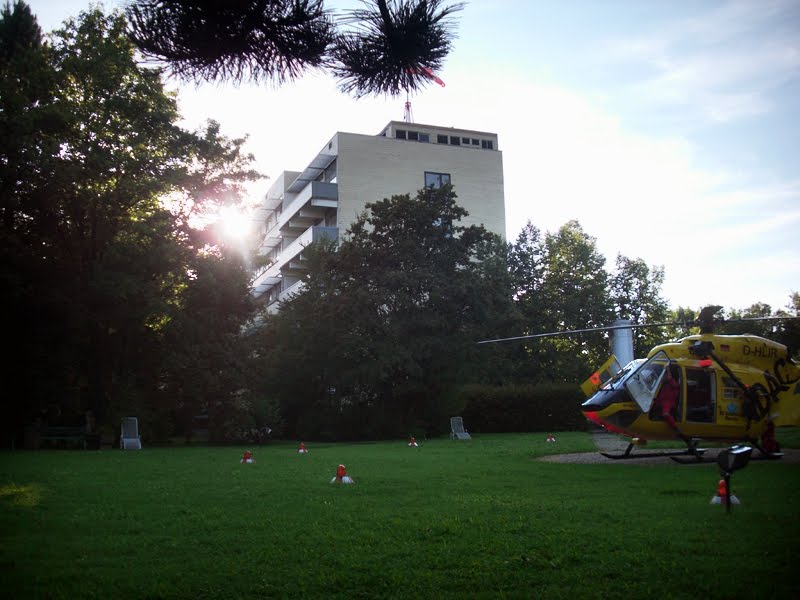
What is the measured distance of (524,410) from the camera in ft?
141

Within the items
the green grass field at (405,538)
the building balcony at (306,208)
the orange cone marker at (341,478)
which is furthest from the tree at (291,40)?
the building balcony at (306,208)

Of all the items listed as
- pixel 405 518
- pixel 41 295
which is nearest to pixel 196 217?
pixel 41 295

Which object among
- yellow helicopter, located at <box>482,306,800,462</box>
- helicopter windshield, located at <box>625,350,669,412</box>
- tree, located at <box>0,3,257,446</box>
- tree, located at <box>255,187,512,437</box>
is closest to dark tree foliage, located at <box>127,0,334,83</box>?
yellow helicopter, located at <box>482,306,800,462</box>

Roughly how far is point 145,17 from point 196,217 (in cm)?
3273

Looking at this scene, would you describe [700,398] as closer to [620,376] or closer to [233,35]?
[620,376]

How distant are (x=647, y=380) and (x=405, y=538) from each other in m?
11.3

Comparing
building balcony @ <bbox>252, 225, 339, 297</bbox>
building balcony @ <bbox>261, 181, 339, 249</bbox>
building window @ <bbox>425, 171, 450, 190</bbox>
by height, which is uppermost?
building window @ <bbox>425, 171, 450, 190</bbox>

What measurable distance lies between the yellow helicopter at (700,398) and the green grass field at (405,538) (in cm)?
351

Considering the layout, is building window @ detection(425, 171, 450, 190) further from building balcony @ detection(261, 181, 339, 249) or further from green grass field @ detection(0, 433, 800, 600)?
green grass field @ detection(0, 433, 800, 600)

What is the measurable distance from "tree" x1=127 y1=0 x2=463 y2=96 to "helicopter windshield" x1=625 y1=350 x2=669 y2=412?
13.4 meters

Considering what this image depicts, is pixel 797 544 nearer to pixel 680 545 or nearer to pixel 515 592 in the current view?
pixel 680 545

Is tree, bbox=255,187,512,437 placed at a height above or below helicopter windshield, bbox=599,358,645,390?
above

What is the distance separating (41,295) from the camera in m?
30.7

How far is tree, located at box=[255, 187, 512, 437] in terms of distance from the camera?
1451 inches
